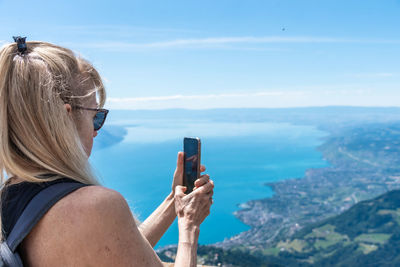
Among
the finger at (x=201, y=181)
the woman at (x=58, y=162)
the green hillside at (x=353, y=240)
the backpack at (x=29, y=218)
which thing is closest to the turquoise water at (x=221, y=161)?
the green hillside at (x=353, y=240)

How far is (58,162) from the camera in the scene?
2.76 ft

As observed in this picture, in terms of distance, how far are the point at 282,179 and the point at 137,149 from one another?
40324mm

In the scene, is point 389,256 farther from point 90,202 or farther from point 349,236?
point 90,202

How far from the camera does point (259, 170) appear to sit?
79.4 m

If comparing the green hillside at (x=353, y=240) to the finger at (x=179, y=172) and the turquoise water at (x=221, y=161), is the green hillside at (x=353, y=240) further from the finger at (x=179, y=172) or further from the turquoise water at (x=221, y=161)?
the finger at (x=179, y=172)

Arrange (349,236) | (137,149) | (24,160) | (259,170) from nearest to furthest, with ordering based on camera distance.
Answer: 1. (24,160)
2. (349,236)
3. (259,170)
4. (137,149)

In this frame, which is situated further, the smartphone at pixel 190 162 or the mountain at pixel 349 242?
the mountain at pixel 349 242

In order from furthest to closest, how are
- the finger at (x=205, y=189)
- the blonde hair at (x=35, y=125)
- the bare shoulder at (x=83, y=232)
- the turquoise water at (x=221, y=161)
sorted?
the turquoise water at (x=221, y=161) < the finger at (x=205, y=189) < the blonde hair at (x=35, y=125) < the bare shoulder at (x=83, y=232)

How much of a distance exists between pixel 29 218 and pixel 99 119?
45 cm

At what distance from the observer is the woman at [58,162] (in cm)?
74

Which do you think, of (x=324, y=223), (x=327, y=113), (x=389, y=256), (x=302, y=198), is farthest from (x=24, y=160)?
(x=327, y=113)

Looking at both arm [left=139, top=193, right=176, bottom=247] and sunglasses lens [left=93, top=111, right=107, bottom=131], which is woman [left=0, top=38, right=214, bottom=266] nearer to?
sunglasses lens [left=93, top=111, right=107, bottom=131]

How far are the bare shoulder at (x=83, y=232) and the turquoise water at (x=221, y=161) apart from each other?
68.3 ft

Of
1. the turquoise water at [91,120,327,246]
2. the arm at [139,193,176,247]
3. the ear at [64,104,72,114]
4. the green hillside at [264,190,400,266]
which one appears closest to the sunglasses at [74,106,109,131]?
the ear at [64,104,72,114]
